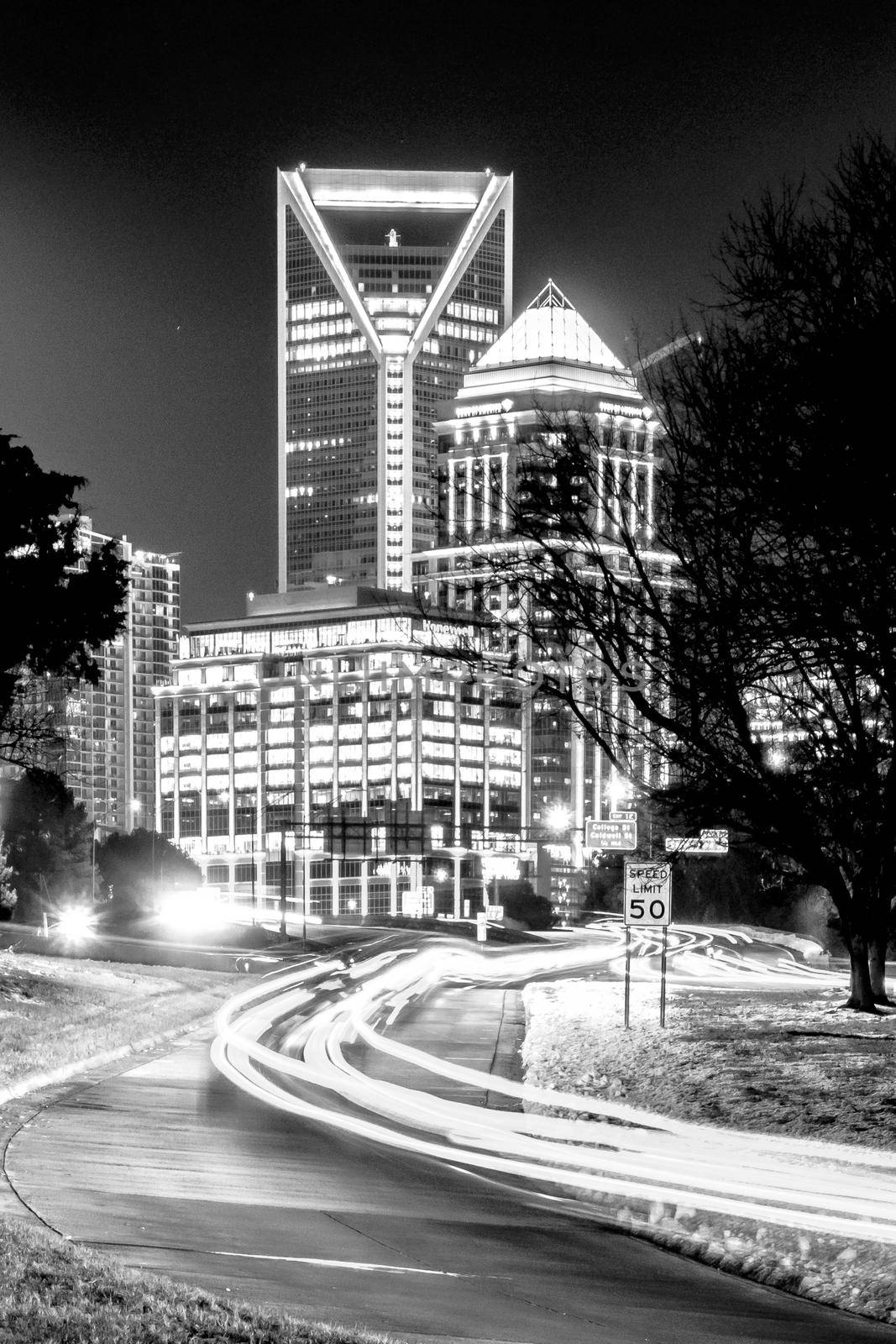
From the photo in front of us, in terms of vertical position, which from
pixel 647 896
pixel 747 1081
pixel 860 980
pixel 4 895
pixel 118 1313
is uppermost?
pixel 647 896

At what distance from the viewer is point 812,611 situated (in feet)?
61.7

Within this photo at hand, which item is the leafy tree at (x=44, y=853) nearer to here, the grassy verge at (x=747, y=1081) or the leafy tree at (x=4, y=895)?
the leafy tree at (x=4, y=895)

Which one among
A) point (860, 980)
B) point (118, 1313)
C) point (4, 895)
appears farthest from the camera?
point (4, 895)

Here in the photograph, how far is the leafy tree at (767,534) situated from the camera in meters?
18.5

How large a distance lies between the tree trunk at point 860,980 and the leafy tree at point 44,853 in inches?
3529

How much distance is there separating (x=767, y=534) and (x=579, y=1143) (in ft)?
23.4

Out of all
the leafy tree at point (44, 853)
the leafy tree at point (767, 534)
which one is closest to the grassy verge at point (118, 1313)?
the leafy tree at point (767, 534)

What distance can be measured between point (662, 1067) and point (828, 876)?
5.07 meters

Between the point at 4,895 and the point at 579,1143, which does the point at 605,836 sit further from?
the point at 4,895

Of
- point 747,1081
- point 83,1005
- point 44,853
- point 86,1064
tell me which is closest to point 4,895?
point 44,853

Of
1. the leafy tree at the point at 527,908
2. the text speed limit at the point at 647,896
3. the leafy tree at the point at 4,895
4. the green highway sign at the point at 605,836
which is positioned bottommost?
the leafy tree at the point at 527,908

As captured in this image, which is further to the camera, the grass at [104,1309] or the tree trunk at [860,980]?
the tree trunk at [860,980]

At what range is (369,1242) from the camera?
13625 mm

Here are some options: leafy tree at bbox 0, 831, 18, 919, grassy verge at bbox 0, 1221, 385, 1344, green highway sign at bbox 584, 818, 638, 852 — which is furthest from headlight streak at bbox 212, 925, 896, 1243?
leafy tree at bbox 0, 831, 18, 919
